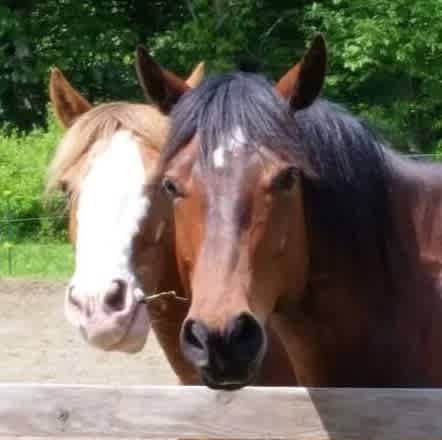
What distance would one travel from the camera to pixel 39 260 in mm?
12953

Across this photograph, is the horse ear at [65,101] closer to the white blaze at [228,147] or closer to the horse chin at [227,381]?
the white blaze at [228,147]

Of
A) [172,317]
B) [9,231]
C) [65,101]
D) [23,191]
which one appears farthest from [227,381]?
[23,191]

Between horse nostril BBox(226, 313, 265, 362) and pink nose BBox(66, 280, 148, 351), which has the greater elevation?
horse nostril BBox(226, 313, 265, 362)

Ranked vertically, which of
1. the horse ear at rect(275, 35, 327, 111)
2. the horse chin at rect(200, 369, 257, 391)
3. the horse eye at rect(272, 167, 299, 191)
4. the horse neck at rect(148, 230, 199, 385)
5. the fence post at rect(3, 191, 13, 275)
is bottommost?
the fence post at rect(3, 191, 13, 275)

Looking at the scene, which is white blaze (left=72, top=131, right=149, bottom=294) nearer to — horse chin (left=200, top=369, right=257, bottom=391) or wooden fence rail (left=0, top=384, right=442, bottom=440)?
wooden fence rail (left=0, top=384, right=442, bottom=440)

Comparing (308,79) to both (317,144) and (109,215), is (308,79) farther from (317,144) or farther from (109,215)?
(109,215)

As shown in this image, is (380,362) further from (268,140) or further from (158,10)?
(158,10)

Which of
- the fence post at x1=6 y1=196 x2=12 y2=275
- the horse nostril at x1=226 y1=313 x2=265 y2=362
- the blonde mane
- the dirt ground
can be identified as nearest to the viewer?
the horse nostril at x1=226 y1=313 x2=265 y2=362

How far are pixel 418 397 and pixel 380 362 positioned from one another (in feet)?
1.04

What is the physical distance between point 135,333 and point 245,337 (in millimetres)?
779

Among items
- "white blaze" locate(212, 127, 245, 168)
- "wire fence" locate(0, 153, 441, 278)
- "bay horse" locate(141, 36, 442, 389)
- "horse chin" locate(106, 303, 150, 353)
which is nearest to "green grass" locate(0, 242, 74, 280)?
"wire fence" locate(0, 153, 441, 278)

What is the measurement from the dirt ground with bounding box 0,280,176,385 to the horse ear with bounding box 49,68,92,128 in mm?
3584

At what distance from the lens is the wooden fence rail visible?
3.33 metres

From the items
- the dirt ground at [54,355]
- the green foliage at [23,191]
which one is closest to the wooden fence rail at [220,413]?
the dirt ground at [54,355]
